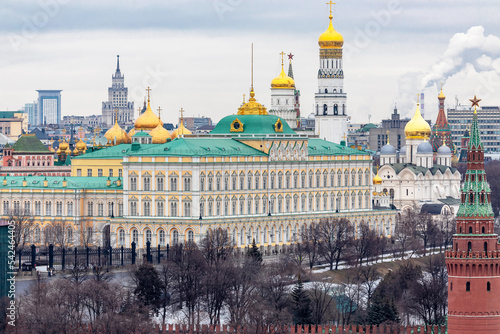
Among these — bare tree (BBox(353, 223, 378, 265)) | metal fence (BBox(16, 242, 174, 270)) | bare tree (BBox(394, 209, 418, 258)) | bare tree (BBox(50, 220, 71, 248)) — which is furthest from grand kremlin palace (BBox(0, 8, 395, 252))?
bare tree (BBox(353, 223, 378, 265))

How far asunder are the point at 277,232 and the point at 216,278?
4399cm

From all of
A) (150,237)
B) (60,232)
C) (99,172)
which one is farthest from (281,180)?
(60,232)

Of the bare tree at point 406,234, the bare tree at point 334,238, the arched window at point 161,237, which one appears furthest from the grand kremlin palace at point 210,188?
the bare tree at point 334,238

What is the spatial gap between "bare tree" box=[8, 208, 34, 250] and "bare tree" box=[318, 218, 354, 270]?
2318 centimetres

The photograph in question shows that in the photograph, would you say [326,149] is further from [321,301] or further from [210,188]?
[321,301]

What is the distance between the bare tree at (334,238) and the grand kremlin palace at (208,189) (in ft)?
12.5

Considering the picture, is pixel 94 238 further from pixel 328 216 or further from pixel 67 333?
pixel 67 333

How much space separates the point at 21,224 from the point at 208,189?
593 inches

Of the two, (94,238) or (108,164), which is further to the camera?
(108,164)

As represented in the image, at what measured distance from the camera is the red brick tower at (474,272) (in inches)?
4336

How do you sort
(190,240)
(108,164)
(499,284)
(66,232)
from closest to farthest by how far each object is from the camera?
(499,284) → (190,240) → (66,232) → (108,164)

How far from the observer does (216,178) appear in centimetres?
17062

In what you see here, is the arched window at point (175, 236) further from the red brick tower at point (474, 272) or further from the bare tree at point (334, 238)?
the red brick tower at point (474, 272)

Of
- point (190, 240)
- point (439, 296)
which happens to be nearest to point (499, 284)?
point (439, 296)
